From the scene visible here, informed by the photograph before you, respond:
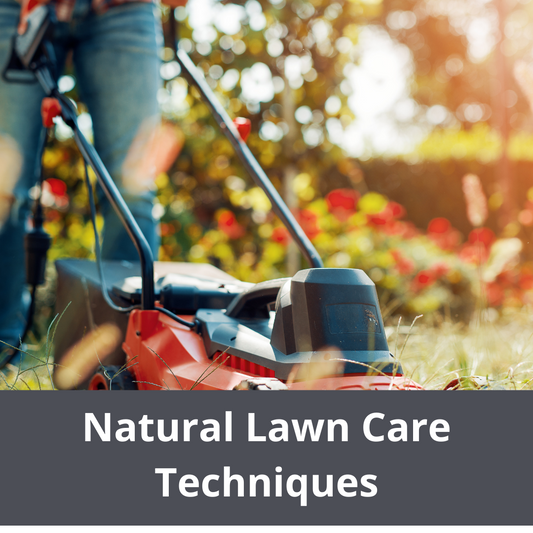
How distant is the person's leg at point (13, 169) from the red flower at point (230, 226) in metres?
1.41

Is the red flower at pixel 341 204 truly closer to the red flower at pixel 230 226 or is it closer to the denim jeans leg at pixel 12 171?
the red flower at pixel 230 226

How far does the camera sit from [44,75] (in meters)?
1.34

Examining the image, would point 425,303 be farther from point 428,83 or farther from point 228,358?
point 428,83

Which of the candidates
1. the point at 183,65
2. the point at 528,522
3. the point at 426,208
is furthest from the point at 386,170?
the point at 528,522

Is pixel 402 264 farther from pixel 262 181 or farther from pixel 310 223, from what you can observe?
pixel 262 181

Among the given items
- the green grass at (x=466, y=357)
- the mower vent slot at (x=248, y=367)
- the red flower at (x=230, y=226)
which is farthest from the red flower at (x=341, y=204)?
the mower vent slot at (x=248, y=367)

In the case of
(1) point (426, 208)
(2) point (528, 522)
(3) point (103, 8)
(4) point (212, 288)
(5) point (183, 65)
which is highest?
(1) point (426, 208)

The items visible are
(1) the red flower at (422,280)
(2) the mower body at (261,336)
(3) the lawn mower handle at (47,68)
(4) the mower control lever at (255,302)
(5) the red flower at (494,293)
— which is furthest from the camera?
(5) the red flower at (494,293)

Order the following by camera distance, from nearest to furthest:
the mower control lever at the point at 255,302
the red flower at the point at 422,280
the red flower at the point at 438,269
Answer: the mower control lever at the point at 255,302 < the red flower at the point at 422,280 < the red flower at the point at 438,269

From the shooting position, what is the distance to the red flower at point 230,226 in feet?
9.54

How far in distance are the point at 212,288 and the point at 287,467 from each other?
0.51 meters

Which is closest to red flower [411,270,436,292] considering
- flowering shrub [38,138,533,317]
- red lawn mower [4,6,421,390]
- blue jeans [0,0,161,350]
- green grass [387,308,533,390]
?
flowering shrub [38,138,533,317]

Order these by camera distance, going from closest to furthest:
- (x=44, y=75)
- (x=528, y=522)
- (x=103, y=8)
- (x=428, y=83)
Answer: (x=528, y=522)
(x=44, y=75)
(x=103, y=8)
(x=428, y=83)

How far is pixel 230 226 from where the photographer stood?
2939 mm
